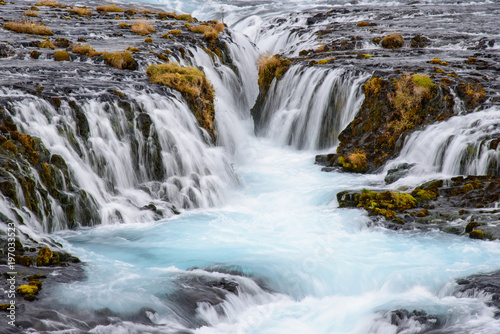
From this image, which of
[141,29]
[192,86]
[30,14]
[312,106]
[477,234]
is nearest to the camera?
[477,234]

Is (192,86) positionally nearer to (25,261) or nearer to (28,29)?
(25,261)

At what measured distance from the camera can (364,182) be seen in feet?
46.8

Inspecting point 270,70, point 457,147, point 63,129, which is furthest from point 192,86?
point 457,147

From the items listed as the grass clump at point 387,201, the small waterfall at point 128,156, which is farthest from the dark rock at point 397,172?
the small waterfall at point 128,156

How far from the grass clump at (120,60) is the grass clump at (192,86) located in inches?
53.2

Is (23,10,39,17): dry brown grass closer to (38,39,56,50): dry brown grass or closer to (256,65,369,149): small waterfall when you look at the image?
(38,39,56,50): dry brown grass

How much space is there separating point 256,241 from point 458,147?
6.57 metres

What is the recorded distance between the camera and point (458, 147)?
13.1 m

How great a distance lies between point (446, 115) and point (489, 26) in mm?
15482

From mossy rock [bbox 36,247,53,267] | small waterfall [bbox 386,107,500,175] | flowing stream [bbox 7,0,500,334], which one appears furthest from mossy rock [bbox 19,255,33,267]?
small waterfall [bbox 386,107,500,175]

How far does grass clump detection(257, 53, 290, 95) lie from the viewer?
71.0 feet

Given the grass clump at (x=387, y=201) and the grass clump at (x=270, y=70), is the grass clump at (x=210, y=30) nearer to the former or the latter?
the grass clump at (x=270, y=70)

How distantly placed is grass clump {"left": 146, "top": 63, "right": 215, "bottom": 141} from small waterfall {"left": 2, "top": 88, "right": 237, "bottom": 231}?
1.00 metres

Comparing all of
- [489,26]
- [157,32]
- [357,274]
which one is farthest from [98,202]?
[489,26]
